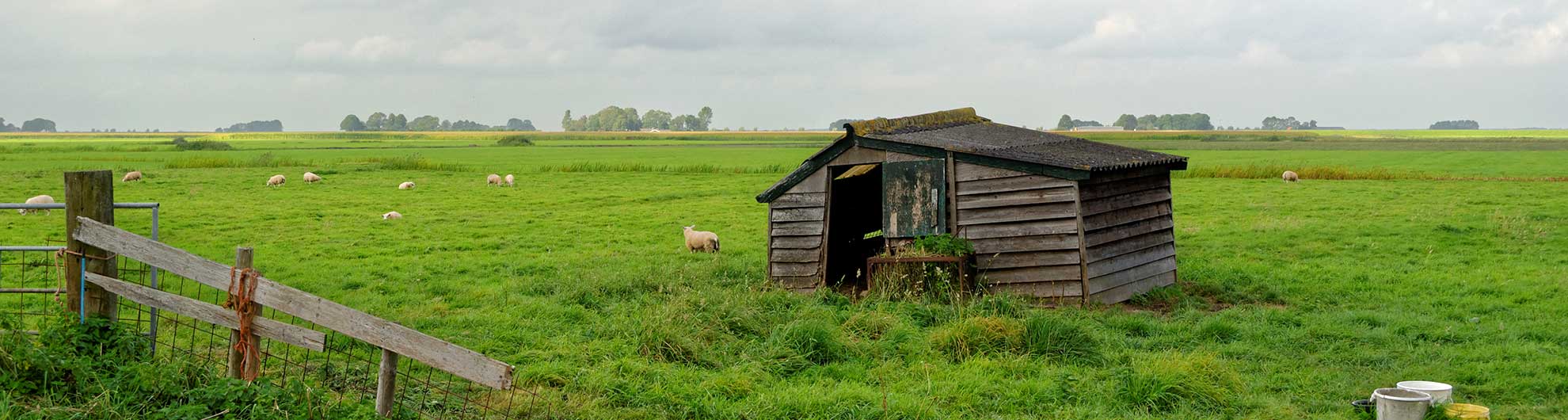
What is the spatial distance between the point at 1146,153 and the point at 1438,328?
16.2ft

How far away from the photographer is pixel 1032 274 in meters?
14.0

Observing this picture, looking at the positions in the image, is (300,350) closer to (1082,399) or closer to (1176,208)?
(1082,399)

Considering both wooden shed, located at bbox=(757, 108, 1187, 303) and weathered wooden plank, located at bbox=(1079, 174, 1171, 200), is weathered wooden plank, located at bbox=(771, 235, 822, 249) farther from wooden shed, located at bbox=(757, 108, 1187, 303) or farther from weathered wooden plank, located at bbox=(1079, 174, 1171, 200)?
weathered wooden plank, located at bbox=(1079, 174, 1171, 200)

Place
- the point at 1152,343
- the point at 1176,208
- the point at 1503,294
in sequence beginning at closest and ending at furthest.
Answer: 1. the point at 1152,343
2. the point at 1503,294
3. the point at 1176,208

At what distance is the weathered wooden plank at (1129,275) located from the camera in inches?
545

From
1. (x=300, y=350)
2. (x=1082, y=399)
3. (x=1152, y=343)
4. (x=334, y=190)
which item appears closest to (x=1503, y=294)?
(x=1152, y=343)

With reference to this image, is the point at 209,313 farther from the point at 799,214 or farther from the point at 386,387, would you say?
the point at 799,214

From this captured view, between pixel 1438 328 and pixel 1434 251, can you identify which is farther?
pixel 1434 251

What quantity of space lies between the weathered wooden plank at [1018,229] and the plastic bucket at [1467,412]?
5.75 metres

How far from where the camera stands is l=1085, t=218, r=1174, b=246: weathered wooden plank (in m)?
14.0

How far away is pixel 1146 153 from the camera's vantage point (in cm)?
1644

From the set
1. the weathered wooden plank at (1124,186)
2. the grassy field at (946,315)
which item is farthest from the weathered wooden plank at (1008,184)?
the grassy field at (946,315)

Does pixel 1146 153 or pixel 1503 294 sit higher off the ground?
pixel 1146 153

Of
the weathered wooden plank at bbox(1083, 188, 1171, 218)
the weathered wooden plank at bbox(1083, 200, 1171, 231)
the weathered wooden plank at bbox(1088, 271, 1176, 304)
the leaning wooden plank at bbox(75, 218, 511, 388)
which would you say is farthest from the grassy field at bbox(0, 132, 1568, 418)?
the leaning wooden plank at bbox(75, 218, 511, 388)
